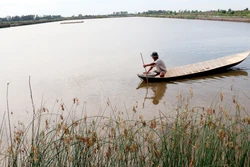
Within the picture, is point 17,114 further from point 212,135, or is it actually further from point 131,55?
point 131,55

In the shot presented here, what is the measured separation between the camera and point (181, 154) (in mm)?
3016

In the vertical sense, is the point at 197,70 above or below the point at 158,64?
below

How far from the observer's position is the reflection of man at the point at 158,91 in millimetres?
7987

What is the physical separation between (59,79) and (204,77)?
5645 millimetres

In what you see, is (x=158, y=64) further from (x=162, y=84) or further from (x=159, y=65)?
(x=162, y=84)

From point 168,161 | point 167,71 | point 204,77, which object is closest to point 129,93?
point 167,71

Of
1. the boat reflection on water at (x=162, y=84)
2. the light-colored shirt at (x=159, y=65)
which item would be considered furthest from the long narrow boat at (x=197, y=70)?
the light-colored shirt at (x=159, y=65)

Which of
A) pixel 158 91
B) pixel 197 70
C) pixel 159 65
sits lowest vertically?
pixel 158 91

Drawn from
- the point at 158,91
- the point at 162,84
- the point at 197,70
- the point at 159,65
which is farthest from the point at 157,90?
the point at 197,70

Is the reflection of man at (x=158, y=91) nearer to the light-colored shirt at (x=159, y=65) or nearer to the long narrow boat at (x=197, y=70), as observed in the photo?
the long narrow boat at (x=197, y=70)

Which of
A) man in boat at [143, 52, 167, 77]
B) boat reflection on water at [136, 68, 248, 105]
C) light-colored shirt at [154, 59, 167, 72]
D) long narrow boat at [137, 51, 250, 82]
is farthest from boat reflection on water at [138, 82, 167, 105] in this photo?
light-colored shirt at [154, 59, 167, 72]

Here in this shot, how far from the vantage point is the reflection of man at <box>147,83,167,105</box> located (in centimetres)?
799

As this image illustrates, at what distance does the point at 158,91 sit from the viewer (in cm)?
873

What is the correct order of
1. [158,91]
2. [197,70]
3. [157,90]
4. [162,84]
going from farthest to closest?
[197,70] → [162,84] → [157,90] → [158,91]
